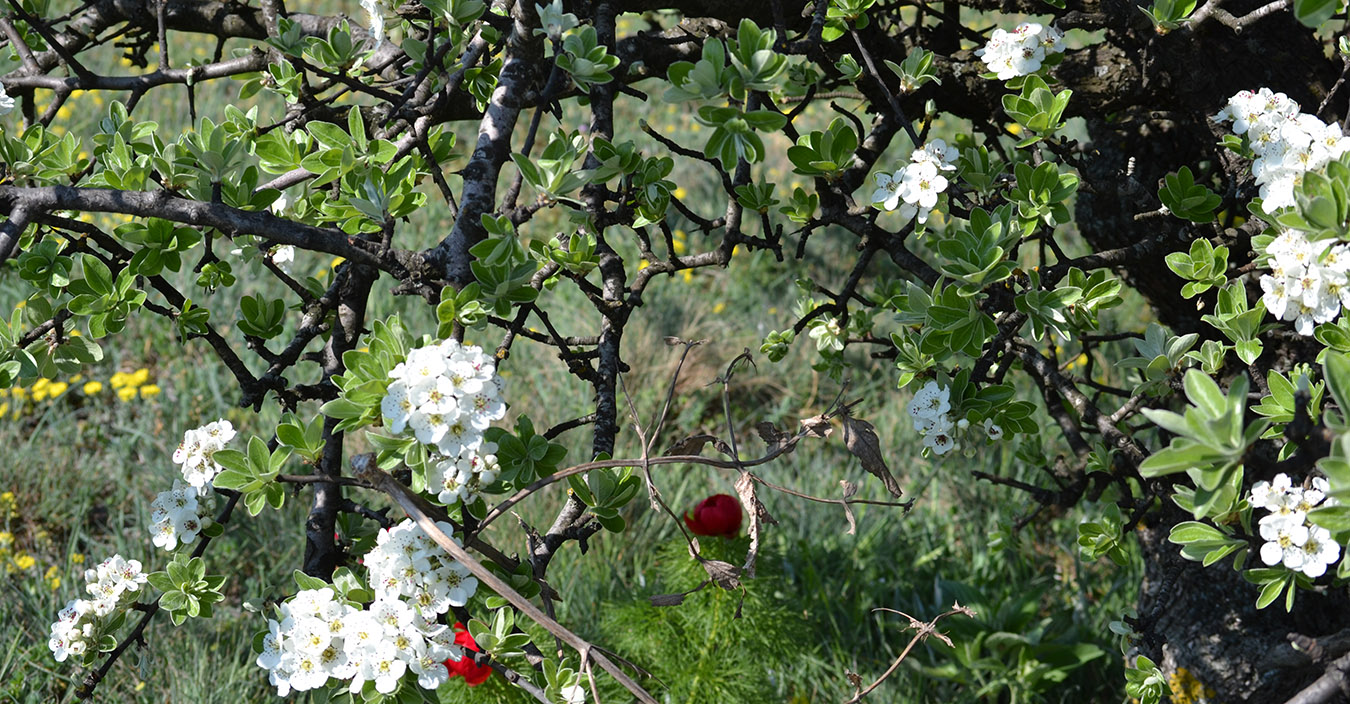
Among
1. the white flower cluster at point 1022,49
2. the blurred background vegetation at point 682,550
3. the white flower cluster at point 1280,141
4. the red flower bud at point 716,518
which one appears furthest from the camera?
the blurred background vegetation at point 682,550

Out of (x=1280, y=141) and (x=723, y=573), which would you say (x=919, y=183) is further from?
(x=723, y=573)

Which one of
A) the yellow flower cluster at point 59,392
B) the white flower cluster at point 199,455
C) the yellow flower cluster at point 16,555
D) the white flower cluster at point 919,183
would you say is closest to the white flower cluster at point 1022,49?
the white flower cluster at point 919,183

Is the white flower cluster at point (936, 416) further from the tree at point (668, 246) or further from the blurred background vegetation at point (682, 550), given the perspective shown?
the blurred background vegetation at point (682, 550)

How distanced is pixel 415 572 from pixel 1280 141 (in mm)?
1126

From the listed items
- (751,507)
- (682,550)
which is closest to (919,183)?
(751,507)

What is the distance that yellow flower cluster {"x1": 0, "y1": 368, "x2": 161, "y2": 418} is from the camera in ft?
11.0

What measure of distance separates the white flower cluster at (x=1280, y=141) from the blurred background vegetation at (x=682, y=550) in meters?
0.75

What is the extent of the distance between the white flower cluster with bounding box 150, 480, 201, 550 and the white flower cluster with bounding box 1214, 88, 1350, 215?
132 centimetres

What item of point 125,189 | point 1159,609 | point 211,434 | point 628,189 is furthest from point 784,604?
point 125,189

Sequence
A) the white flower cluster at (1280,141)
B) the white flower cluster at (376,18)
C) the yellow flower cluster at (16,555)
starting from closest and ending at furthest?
the white flower cluster at (1280,141) < the white flower cluster at (376,18) < the yellow flower cluster at (16,555)

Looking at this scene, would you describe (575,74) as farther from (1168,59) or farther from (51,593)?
(51,593)

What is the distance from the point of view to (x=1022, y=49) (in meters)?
1.40

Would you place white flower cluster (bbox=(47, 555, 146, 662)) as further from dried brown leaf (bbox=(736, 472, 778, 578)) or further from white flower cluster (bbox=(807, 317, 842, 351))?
white flower cluster (bbox=(807, 317, 842, 351))

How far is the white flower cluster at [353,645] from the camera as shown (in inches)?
39.3
